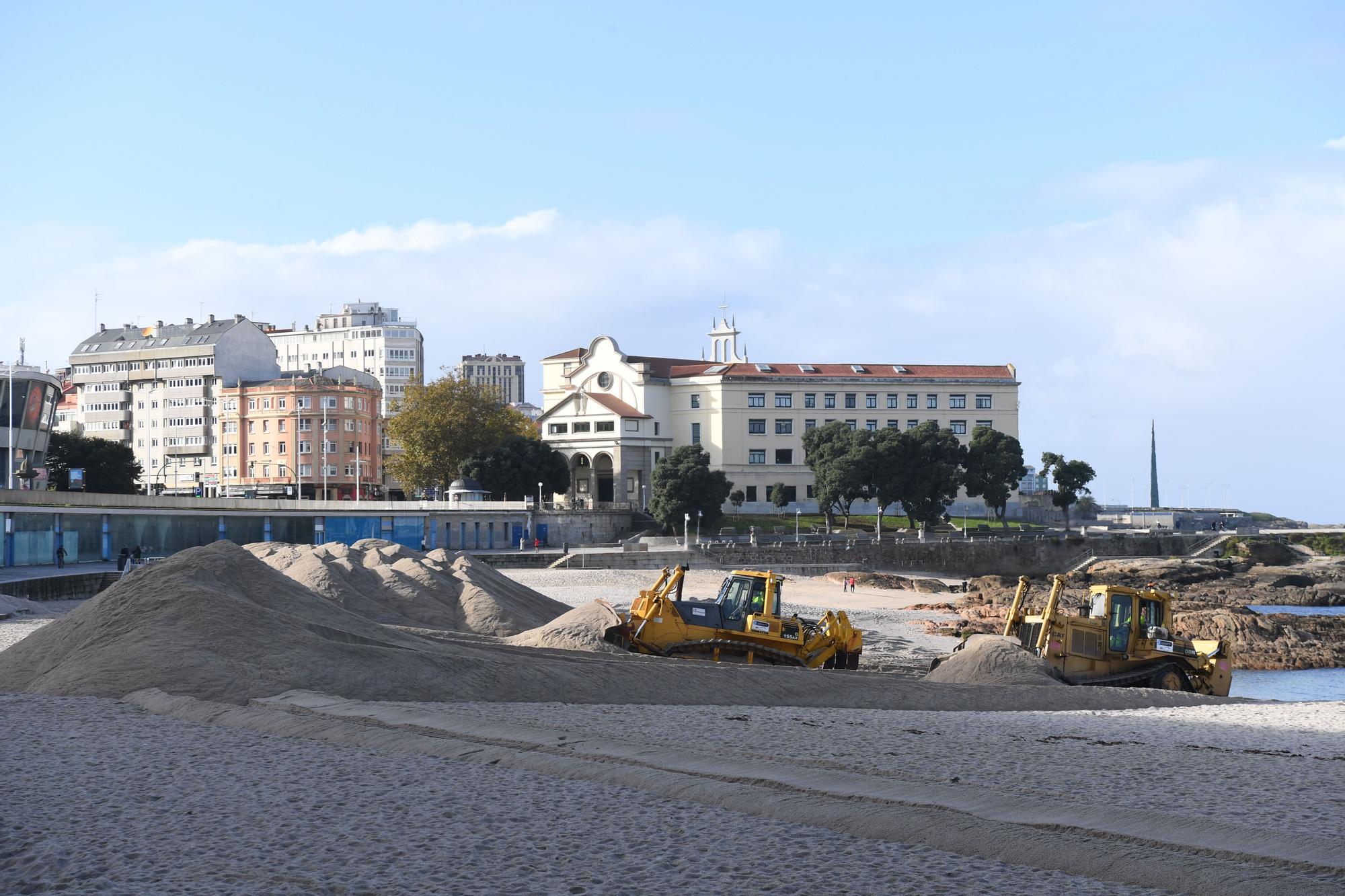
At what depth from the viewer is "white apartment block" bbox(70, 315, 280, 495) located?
13400 cm

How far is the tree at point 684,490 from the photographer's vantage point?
91.5m

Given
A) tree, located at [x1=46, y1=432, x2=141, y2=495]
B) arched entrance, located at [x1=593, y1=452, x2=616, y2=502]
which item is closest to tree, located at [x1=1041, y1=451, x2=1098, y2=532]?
arched entrance, located at [x1=593, y1=452, x2=616, y2=502]

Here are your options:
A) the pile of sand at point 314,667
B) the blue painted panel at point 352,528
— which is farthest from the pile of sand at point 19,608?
the blue painted panel at point 352,528

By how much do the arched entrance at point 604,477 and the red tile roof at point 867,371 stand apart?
→ 40.4 ft

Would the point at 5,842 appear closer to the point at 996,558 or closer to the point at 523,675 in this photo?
the point at 523,675

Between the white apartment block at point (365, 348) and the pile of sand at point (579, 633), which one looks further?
the white apartment block at point (365, 348)

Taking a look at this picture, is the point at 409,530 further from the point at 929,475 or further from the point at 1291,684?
the point at 1291,684

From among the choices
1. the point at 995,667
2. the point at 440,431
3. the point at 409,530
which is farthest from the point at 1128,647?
the point at 440,431

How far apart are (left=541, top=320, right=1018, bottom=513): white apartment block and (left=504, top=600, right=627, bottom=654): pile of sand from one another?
260 feet

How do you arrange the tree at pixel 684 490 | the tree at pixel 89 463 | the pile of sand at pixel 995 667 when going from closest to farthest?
the pile of sand at pixel 995 667
the tree at pixel 89 463
the tree at pixel 684 490

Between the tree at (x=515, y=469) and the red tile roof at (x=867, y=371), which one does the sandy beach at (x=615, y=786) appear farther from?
the red tile roof at (x=867, y=371)

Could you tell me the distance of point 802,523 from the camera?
106 m

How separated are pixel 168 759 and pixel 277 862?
163 inches

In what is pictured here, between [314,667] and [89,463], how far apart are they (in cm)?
8158
